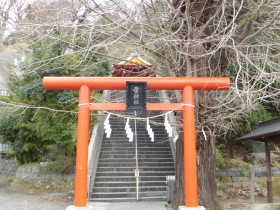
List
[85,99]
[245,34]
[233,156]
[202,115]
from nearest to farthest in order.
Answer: [85,99], [202,115], [245,34], [233,156]

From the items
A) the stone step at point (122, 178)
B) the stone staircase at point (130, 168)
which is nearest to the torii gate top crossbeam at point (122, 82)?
the stone staircase at point (130, 168)

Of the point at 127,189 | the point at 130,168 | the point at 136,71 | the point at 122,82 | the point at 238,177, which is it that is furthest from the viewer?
the point at 136,71

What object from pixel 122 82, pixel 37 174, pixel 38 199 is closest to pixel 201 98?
pixel 122 82

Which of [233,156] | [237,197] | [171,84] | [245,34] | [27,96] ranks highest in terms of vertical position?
[245,34]

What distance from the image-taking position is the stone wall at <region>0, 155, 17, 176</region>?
58.3 ft

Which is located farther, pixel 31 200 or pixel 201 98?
pixel 31 200

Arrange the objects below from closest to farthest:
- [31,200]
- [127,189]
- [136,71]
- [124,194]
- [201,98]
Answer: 1. [201,98]
2. [124,194]
3. [127,189]
4. [31,200]
5. [136,71]

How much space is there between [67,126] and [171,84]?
711cm

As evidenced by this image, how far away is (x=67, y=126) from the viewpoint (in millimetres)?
12984

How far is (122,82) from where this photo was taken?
6.98 metres

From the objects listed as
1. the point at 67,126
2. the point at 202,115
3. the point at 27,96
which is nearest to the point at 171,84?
the point at 202,115

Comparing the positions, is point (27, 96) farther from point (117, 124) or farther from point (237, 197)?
point (237, 197)

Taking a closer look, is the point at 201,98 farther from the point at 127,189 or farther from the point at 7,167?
the point at 7,167

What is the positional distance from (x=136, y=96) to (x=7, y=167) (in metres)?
13.8
